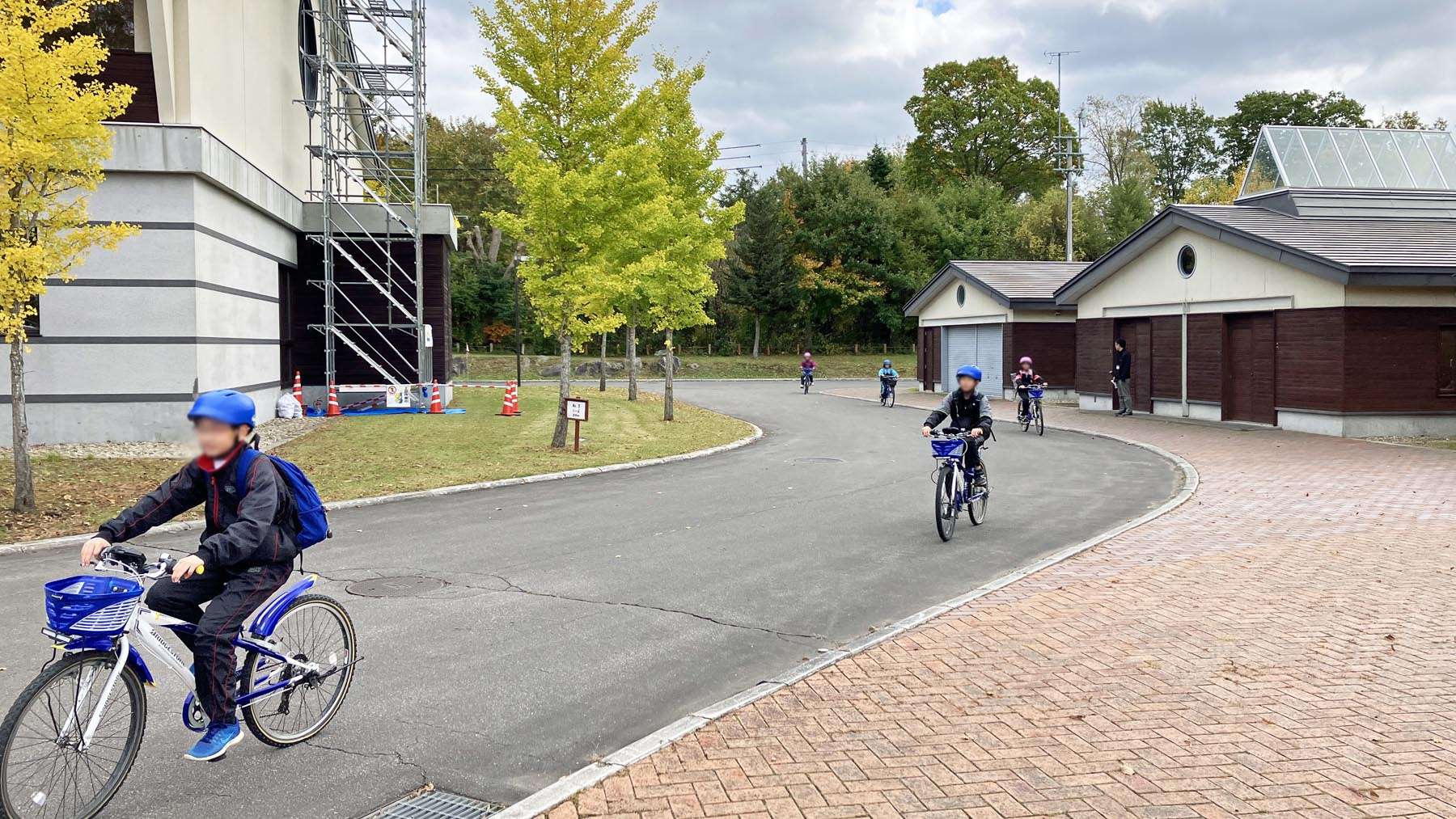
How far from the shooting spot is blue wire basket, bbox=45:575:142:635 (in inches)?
161

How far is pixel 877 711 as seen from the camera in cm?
540

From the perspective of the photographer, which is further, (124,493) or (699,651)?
(124,493)

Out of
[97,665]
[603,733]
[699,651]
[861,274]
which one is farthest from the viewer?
[861,274]

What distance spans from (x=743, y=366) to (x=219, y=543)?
169 ft

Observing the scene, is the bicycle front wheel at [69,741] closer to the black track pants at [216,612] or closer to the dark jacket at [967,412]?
the black track pants at [216,612]

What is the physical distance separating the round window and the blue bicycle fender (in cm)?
2429

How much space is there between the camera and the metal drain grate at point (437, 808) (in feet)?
14.1

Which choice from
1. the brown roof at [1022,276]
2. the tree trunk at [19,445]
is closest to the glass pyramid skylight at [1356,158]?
the brown roof at [1022,276]

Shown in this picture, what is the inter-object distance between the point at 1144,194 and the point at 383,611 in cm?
5984

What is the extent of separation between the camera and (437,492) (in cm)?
1314

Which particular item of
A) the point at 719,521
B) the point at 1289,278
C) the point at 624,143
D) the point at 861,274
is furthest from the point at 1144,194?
the point at 719,521

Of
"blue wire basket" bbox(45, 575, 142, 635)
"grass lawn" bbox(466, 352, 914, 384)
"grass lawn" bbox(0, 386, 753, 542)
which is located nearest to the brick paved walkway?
"blue wire basket" bbox(45, 575, 142, 635)

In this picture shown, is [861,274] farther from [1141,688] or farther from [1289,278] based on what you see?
[1141,688]

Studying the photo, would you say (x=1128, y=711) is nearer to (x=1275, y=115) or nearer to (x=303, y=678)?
(x=303, y=678)
